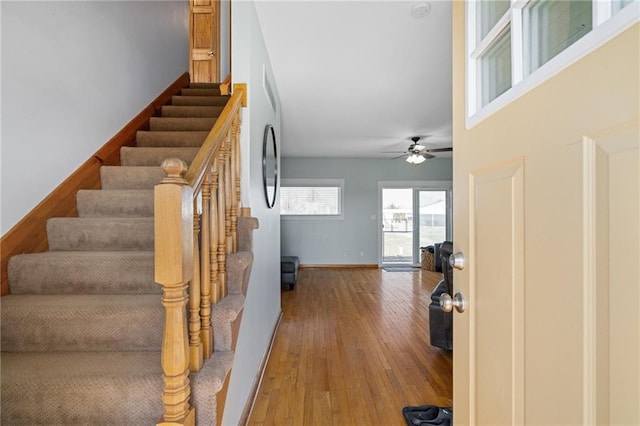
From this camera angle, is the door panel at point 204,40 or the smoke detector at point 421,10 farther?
the door panel at point 204,40

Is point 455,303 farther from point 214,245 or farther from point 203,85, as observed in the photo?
point 203,85

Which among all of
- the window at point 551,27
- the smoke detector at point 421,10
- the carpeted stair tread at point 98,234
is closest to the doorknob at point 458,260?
the window at point 551,27

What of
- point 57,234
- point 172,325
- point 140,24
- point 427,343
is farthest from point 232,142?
point 427,343

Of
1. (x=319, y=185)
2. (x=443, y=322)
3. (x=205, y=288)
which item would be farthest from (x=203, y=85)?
(x=319, y=185)

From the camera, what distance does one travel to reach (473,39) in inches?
35.9

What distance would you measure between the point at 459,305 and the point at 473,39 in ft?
2.69

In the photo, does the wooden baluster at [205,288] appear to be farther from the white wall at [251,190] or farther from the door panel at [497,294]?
the door panel at [497,294]

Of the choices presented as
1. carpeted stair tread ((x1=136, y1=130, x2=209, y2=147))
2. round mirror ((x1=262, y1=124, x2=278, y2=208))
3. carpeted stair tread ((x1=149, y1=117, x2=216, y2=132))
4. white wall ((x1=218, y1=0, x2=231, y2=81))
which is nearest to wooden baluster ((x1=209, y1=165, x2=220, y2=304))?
round mirror ((x1=262, y1=124, x2=278, y2=208))

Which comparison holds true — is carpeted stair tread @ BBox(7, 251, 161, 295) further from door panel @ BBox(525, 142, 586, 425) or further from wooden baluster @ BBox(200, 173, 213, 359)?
door panel @ BBox(525, 142, 586, 425)

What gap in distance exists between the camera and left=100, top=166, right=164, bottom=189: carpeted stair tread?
215cm

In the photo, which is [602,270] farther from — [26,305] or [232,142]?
[26,305]

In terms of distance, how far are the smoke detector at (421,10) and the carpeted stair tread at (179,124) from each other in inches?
72.2

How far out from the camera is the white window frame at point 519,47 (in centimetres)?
46

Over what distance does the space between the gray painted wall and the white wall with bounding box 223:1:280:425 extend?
4511 mm
